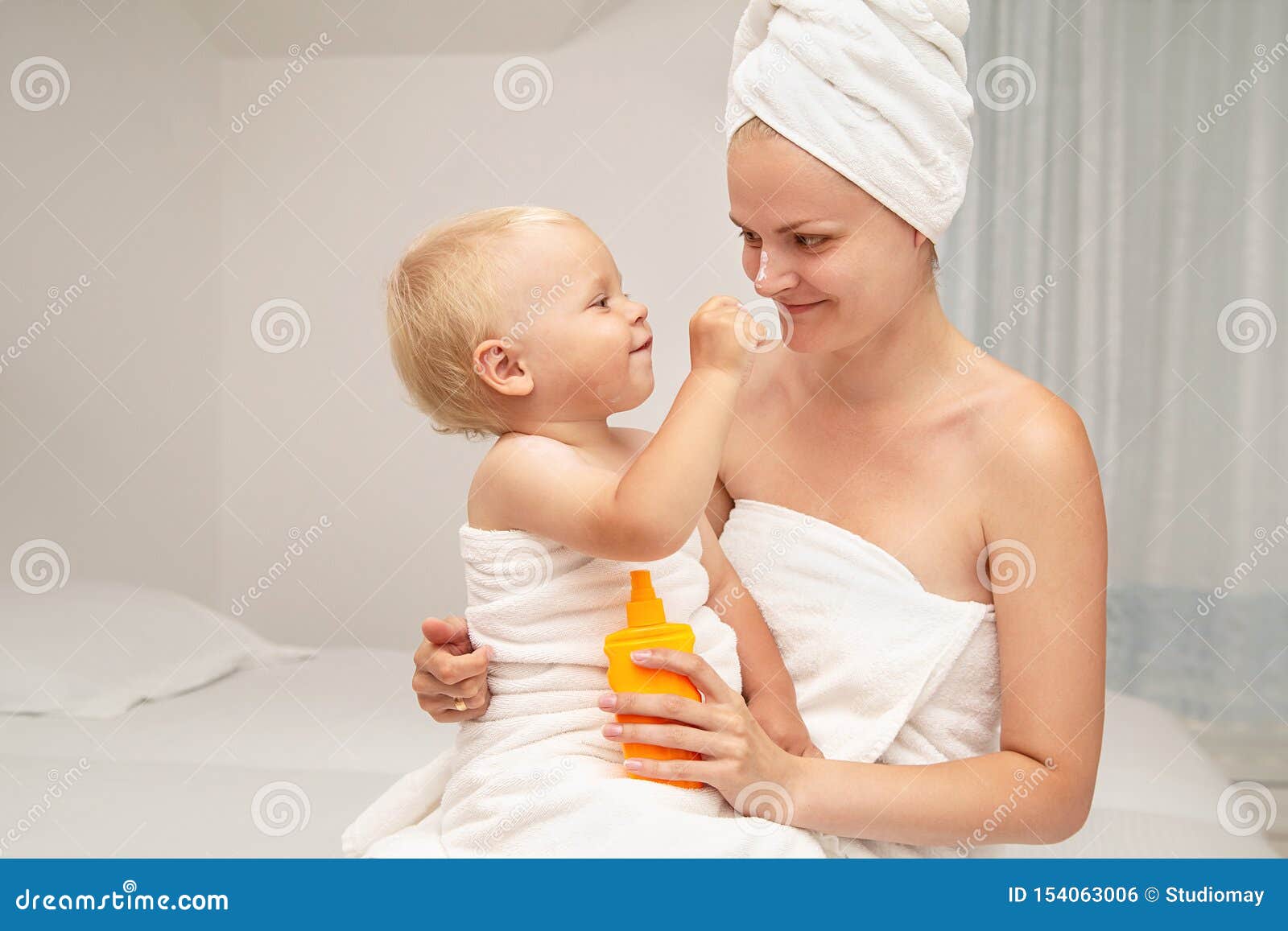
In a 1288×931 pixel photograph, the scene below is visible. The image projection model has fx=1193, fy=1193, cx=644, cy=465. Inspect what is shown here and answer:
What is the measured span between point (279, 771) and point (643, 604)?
1.15m

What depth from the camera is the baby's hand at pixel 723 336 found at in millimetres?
1093

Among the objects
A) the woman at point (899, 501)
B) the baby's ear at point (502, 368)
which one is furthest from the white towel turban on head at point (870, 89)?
the baby's ear at point (502, 368)

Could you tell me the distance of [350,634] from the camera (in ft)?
8.86

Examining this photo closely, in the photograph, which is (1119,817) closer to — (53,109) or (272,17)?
(272,17)

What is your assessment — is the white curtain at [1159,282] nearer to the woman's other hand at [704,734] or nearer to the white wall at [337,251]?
the white wall at [337,251]

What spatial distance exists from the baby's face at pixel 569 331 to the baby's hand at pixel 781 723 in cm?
34

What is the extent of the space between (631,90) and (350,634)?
134cm

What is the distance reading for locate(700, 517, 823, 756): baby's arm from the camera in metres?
1.24

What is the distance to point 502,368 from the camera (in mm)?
1184

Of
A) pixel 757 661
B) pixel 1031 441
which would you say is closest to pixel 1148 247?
pixel 1031 441

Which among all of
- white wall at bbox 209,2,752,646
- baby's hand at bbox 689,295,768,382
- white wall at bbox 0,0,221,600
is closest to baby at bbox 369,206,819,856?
baby's hand at bbox 689,295,768,382

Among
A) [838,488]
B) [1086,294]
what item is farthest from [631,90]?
[838,488]

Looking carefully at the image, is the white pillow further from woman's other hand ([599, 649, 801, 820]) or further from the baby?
woman's other hand ([599, 649, 801, 820])

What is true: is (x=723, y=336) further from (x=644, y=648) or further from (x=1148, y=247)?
(x=1148, y=247)
